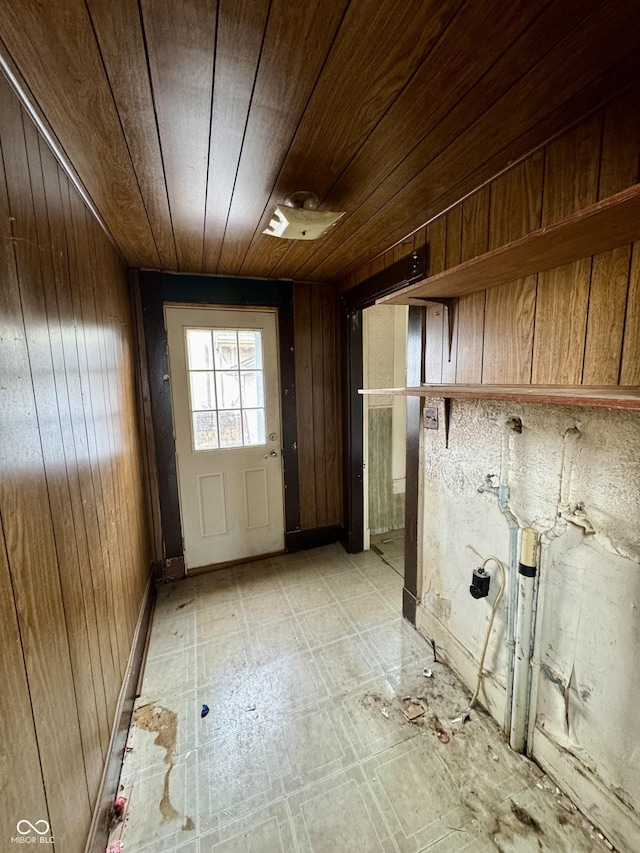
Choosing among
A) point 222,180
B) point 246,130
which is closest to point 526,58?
point 246,130

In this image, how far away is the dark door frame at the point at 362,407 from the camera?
1862mm

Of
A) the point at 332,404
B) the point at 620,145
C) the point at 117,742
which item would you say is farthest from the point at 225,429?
the point at 620,145

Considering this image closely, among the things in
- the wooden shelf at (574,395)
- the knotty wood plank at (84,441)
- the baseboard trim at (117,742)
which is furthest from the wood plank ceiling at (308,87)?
the baseboard trim at (117,742)

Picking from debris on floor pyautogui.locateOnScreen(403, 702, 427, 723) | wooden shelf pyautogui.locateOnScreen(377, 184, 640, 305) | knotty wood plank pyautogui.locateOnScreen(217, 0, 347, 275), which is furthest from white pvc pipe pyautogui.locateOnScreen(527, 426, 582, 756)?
knotty wood plank pyautogui.locateOnScreen(217, 0, 347, 275)

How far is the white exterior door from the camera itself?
100 inches

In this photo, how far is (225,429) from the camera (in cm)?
268

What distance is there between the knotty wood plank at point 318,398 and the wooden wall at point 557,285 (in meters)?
1.33

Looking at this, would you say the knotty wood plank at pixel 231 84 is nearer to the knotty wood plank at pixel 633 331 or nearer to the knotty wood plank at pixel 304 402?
the knotty wood plank at pixel 633 331

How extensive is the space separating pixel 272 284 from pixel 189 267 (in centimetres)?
61

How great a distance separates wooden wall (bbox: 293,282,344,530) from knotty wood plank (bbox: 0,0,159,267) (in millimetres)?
1512

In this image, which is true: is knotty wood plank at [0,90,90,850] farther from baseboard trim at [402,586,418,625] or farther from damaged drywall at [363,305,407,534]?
damaged drywall at [363,305,407,534]

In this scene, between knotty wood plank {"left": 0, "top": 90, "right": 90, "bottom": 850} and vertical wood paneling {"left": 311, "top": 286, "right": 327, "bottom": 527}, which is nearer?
knotty wood plank {"left": 0, "top": 90, "right": 90, "bottom": 850}

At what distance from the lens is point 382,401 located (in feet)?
10.0

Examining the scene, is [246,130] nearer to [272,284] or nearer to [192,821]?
[272,284]
